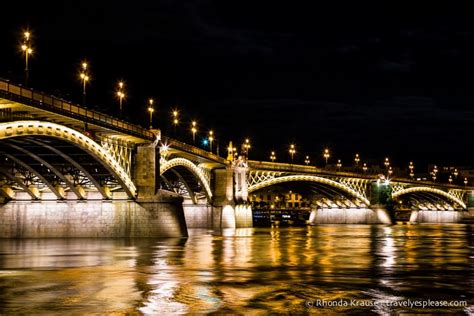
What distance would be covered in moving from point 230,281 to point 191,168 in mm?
57129

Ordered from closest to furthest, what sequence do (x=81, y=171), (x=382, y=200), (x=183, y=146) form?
1. (x=81, y=171)
2. (x=183, y=146)
3. (x=382, y=200)

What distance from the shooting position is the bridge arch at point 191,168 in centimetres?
7612

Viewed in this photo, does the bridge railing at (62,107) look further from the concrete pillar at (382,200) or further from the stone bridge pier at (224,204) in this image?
the concrete pillar at (382,200)

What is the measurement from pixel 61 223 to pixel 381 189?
291 ft

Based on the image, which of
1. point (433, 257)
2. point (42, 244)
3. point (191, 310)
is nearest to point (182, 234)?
point (42, 244)

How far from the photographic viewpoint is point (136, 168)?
69.6 meters

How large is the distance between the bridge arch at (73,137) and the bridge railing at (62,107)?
45.5 inches

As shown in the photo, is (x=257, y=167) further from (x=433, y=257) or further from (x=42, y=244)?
(x=433, y=257)

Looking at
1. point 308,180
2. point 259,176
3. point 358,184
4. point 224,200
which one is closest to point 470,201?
point 358,184

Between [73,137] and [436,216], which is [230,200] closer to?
[73,137]

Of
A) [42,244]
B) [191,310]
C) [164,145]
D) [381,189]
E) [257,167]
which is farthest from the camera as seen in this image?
[381,189]

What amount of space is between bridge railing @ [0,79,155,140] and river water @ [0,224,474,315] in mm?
9158

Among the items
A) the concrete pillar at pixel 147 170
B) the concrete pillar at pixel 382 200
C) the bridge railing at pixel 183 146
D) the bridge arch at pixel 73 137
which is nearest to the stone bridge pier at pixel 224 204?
the bridge railing at pixel 183 146

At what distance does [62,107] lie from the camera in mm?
52875
